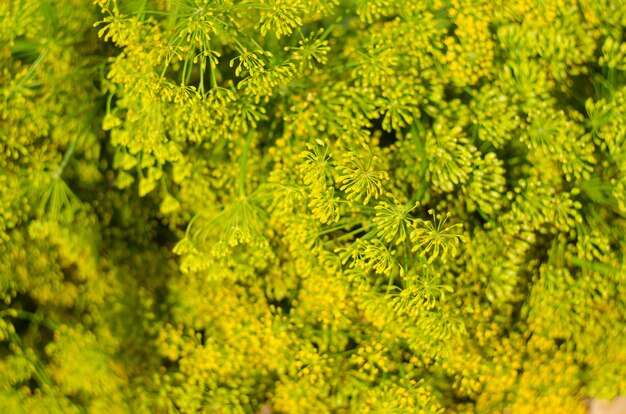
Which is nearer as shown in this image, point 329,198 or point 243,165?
point 329,198

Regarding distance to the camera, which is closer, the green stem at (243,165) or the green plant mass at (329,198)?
the green plant mass at (329,198)

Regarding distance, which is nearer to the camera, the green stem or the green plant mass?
the green plant mass

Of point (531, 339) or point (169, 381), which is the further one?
point (169, 381)

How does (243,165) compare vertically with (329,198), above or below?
below

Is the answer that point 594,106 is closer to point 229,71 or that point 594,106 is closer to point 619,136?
point 619,136

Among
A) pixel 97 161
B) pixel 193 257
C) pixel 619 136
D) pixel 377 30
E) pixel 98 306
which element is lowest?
pixel 98 306

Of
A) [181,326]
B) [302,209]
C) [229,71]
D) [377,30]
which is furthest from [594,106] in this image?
[181,326]

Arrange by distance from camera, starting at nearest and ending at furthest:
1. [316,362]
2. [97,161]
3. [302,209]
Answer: [302,209] < [316,362] < [97,161]

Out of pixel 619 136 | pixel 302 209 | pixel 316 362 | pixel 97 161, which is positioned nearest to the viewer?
pixel 619 136
